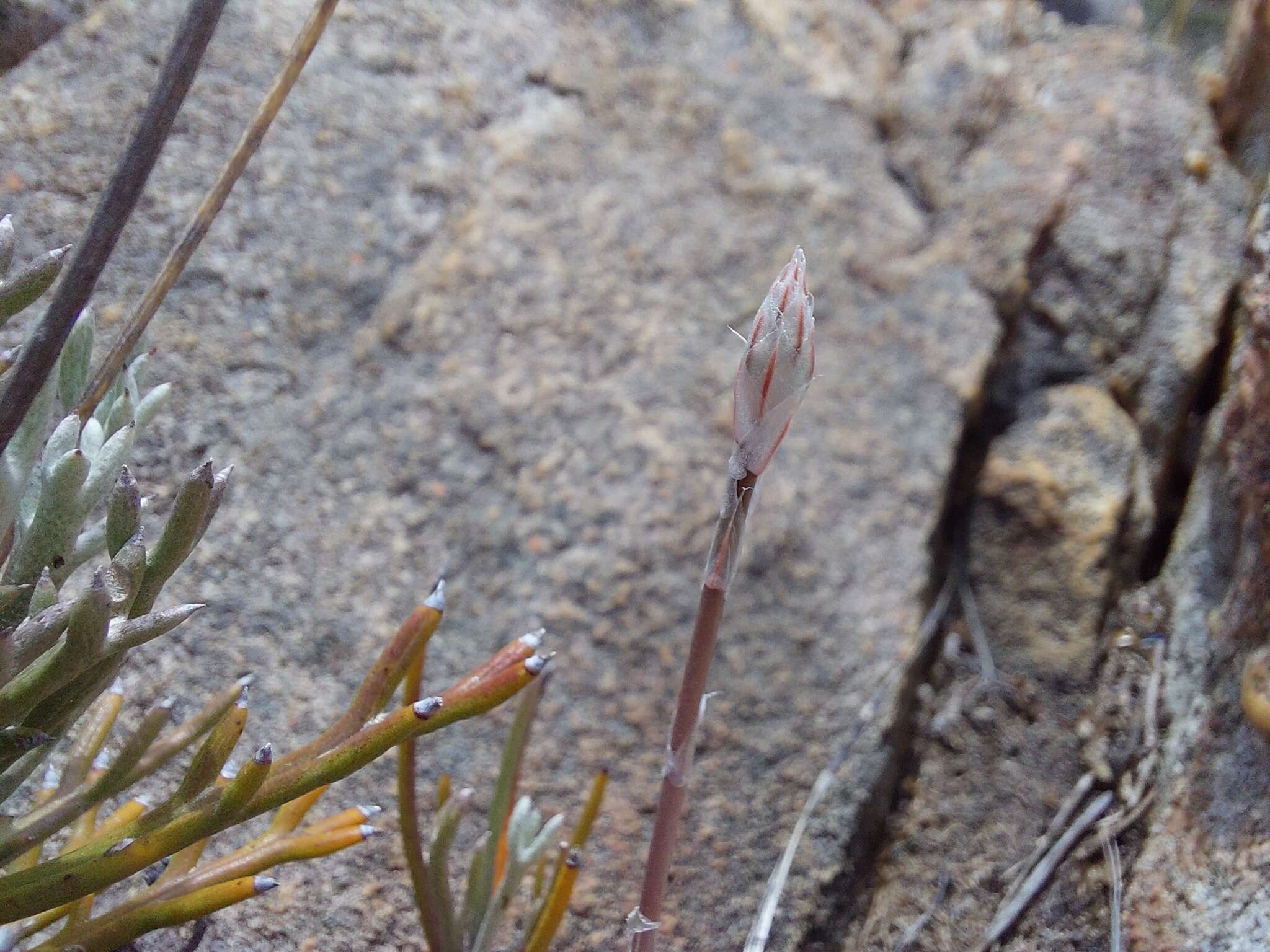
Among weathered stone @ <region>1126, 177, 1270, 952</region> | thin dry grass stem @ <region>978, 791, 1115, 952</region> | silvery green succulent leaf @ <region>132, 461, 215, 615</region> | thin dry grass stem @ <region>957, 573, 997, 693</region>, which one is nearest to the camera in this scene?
silvery green succulent leaf @ <region>132, 461, 215, 615</region>

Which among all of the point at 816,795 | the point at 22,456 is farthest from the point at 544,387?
the point at 22,456

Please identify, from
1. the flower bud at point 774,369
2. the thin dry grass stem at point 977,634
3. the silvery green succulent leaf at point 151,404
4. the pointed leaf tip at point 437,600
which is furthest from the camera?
the thin dry grass stem at point 977,634

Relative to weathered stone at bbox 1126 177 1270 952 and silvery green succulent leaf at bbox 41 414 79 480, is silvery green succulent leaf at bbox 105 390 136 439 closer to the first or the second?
silvery green succulent leaf at bbox 41 414 79 480

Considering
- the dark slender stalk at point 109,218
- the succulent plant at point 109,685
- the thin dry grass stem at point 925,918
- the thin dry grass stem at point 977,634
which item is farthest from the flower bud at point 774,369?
the thin dry grass stem at point 977,634

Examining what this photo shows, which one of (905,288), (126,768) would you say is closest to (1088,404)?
(905,288)

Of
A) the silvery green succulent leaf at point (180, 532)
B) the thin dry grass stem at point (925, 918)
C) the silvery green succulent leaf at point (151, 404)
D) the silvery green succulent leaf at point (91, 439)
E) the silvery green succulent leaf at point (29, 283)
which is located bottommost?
the thin dry grass stem at point (925, 918)

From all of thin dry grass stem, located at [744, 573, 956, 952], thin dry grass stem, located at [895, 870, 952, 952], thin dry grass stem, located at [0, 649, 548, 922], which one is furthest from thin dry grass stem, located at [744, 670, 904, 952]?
thin dry grass stem, located at [0, 649, 548, 922]

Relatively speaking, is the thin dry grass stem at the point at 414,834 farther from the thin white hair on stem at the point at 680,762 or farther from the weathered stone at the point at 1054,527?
the weathered stone at the point at 1054,527
